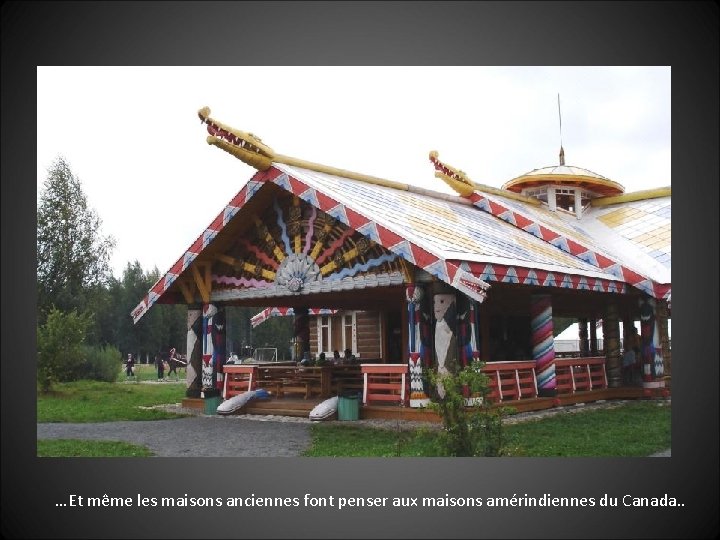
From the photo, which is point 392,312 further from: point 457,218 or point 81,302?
point 81,302

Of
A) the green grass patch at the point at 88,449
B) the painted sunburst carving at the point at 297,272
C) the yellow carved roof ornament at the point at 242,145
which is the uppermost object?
the yellow carved roof ornament at the point at 242,145

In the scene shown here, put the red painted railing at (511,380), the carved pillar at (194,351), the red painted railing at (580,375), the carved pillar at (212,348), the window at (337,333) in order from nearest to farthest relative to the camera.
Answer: the red painted railing at (511,380)
the red painted railing at (580,375)
the carved pillar at (212,348)
the carved pillar at (194,351)
the window at (337,333)

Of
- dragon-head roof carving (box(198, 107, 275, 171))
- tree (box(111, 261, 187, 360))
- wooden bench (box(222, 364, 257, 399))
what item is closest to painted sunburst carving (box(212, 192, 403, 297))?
dragon-head roof carving (box(198, 107, 275, 171))

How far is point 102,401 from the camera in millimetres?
20688

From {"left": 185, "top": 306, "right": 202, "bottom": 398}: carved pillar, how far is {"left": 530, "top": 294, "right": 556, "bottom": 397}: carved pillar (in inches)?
311

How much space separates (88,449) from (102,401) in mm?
9176

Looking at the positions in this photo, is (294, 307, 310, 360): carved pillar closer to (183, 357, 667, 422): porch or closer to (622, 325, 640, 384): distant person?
(183, 357, 667, 422): porch

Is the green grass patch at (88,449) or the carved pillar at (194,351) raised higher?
the carved pillar at (194,351)

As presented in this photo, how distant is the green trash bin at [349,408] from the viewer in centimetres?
1460

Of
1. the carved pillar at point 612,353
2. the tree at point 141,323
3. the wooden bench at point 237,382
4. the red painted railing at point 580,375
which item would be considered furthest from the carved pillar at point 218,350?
the tree at point 141,323

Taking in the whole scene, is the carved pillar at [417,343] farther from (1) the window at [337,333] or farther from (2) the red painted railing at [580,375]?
(1) the window at [337,333]

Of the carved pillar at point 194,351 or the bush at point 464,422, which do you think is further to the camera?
the carved pillar at point 194,351

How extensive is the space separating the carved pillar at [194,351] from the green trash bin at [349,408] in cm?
505


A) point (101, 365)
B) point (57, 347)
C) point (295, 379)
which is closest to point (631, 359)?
point (295, 379)
